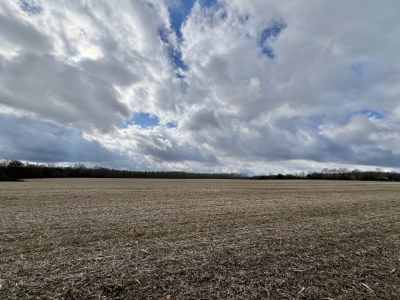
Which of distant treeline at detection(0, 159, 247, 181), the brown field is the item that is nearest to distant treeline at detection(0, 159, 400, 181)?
distant treeline at detection(0, 159, 247, 181)

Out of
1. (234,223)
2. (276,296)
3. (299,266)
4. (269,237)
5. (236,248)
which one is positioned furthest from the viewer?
(234,223)

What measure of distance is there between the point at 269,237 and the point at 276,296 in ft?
14.5

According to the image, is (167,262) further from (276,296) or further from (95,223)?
(95,223)

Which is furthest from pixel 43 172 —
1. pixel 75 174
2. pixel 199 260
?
pixel 199 260

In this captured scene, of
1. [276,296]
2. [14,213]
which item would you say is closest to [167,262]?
[276,296]

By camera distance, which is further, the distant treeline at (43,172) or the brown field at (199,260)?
the distant treeline at (43,172)

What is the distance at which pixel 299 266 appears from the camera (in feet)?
20.4

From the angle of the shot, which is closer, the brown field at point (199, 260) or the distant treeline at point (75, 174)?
the brown field at point (199, 260)

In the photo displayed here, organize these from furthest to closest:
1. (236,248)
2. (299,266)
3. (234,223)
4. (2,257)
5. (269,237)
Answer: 1. (234,223)
2. (269,237)
3. (236,248)
4. (2,257)
5. (299,266)

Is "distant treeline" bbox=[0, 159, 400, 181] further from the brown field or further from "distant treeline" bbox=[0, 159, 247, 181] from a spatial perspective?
the brown field

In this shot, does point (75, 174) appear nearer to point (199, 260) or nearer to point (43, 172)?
point (43, 172)

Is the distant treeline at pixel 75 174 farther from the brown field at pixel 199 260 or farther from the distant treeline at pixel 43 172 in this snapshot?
the brown field at pixel 199 260

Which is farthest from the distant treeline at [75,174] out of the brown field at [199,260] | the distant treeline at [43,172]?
the brown field at [199,260]

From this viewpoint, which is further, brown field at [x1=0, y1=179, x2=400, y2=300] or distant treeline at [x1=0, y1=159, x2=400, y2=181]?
distant treeline at [x1=0, y1=159, x2=400, y2=181]
